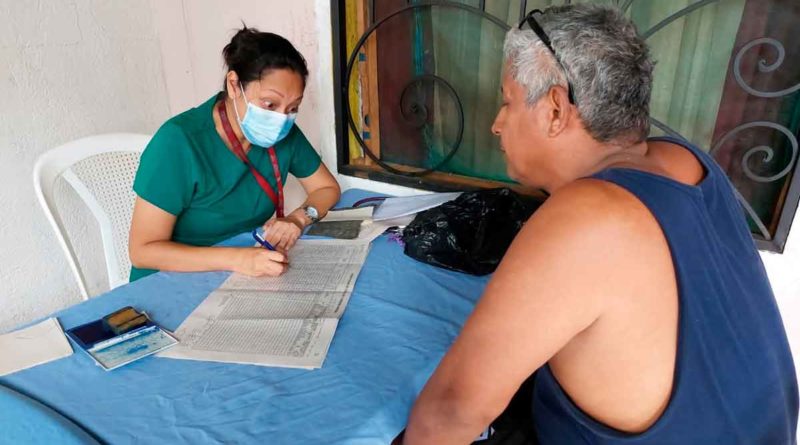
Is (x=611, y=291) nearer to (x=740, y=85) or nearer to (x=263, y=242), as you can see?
(x=263, y=242)

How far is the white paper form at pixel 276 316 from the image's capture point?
0.94m

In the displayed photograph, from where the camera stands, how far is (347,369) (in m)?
0.92

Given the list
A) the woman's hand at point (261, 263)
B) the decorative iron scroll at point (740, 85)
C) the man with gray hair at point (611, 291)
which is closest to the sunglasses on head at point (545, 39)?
the man with gray hair at point (611, 291)

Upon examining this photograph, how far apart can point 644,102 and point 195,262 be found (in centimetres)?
104

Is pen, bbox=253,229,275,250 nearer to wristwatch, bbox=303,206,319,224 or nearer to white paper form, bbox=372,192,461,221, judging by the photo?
wristwatch, bbox=303,206,319,224

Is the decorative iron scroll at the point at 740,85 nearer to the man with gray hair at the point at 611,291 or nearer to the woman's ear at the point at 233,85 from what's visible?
the man with gray hair at the point at 611,291

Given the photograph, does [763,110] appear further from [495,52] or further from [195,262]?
[195,262]

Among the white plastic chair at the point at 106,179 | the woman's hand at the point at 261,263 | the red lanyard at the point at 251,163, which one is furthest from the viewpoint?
the white plastic chair at the point at 106,179

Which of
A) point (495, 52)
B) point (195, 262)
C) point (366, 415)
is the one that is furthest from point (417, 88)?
point (366, 415)

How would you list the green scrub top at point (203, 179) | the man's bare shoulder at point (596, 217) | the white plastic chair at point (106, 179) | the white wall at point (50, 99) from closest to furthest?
the man's bare shoulder at point (596, 217) < the green scrub top at point (203, 179) < the white plastic chair at point (106, 179) < the white wall at point (50, 99)

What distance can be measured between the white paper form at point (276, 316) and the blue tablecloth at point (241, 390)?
0.03 metres

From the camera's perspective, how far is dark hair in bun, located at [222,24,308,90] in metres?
1.40

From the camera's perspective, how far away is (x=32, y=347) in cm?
94

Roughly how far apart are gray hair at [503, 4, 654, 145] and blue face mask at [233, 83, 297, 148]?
832mm
